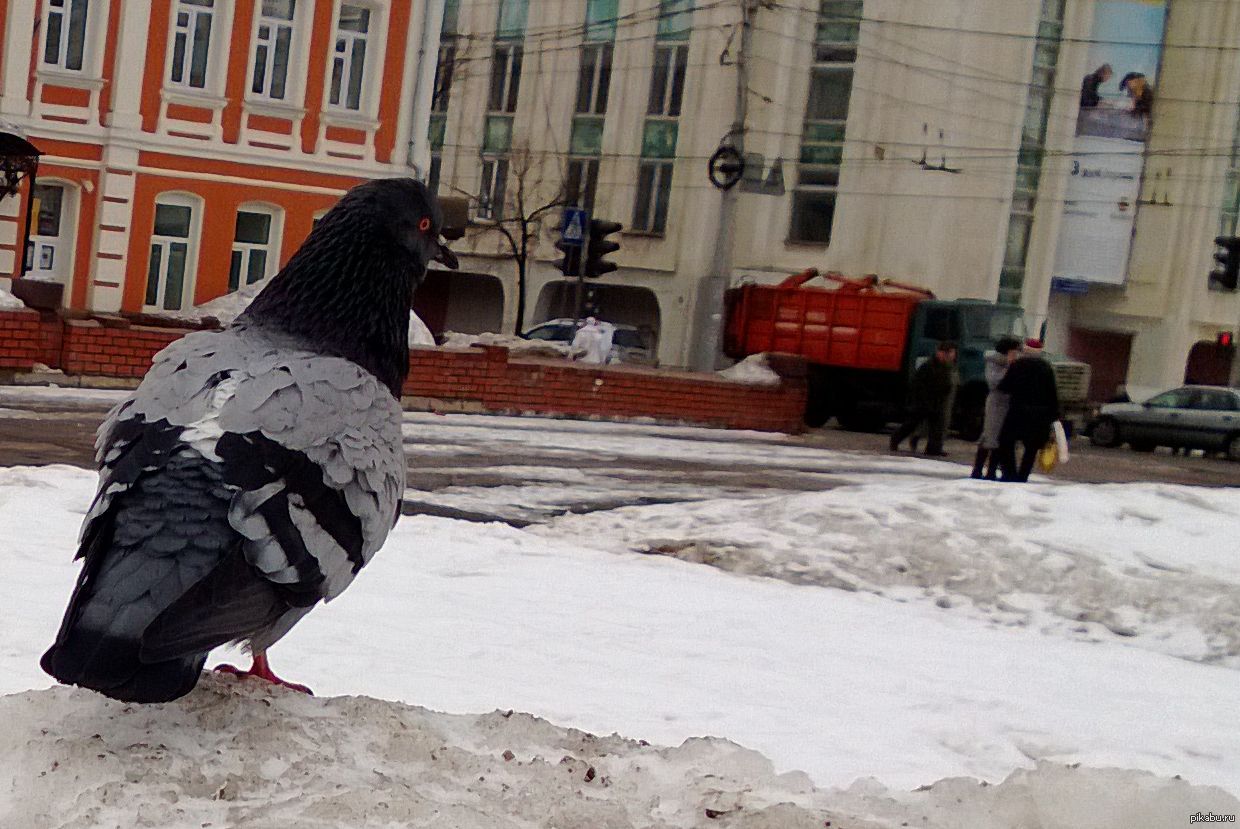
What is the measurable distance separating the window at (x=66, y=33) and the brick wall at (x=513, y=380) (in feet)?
22.3

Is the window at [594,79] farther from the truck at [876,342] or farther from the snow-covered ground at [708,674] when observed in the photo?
the snow-covered ground at [708,674]

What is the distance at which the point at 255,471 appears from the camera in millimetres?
3715

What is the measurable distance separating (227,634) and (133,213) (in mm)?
24517

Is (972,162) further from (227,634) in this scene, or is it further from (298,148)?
(227,634)

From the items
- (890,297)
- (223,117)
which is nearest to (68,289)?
(223,117)

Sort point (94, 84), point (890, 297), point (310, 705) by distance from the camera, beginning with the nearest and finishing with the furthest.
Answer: point (310, 705), point (94, 84), point (890, 297)

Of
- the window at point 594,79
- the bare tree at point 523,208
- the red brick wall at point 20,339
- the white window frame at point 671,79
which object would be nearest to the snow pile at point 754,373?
the red brick wall at point 20,339

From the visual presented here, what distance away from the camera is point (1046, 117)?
44.7 meters

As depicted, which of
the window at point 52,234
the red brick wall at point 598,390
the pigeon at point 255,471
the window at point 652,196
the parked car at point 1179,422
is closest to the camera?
the pigeon at point 255,471

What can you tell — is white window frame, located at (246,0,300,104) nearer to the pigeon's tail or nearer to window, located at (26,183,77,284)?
window, located at (26,183,77,284)

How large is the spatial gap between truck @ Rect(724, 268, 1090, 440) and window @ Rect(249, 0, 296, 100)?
9884 mm

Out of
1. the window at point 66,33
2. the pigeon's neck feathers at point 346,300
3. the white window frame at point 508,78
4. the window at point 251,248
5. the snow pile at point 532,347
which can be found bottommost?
the snow pile at point 532,347

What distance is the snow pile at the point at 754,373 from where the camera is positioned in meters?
26.8

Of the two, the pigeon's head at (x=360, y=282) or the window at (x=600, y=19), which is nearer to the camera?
the pigeon's head at (x=360, y=282)
